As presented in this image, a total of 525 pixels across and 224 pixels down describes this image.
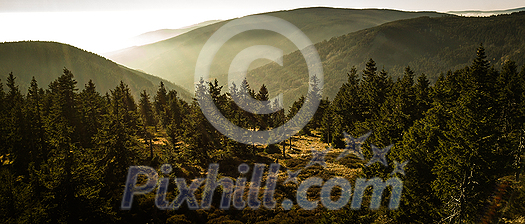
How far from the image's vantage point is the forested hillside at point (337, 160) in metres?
18.4

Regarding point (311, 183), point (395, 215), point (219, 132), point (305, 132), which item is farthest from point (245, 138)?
point (305, 132)

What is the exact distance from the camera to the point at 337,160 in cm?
4347

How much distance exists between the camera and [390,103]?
30.7m

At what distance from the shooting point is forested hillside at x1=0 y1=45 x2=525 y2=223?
18.4 meters

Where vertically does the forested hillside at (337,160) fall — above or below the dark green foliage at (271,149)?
above

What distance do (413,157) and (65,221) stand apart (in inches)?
1217

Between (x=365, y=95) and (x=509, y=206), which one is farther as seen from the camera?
(x=365, y=95)

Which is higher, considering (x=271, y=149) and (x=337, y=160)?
(x=337, y=160)

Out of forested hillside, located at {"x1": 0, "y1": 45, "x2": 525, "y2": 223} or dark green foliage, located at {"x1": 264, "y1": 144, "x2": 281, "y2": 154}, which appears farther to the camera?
dark green foliage, located at {"x1": 264, "y1": 144, "x2": 281, "y2": 154}

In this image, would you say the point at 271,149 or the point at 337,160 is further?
the point at 271,149

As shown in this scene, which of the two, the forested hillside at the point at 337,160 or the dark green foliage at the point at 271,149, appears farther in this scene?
the dark green foliage at the point at 271,149

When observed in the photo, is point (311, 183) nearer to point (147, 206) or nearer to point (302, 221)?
point (302, 221)

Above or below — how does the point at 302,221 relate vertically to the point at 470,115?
below

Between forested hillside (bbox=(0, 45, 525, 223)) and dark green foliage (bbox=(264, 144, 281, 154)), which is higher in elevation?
forested hillside (bbox=(0, 45, 525, 223))
